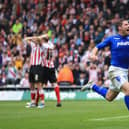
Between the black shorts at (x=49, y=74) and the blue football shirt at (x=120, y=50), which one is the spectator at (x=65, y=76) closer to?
the black shorts at (x=49, y=74)

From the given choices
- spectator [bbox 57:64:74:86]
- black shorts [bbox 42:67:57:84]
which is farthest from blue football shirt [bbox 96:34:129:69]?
spectator [bbox 57:64:74:86]

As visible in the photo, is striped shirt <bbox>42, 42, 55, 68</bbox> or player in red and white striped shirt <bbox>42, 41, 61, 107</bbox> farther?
player in red and white striped shirt <bbox>42, 41, 61, 107</bbox>

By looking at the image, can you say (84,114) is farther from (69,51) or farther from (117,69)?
(69,51)

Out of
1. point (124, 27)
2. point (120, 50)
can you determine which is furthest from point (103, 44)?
point (124, 27)

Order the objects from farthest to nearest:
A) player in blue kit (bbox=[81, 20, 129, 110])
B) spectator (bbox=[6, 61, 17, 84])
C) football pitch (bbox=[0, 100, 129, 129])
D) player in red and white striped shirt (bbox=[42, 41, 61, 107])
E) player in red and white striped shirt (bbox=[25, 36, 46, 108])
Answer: spectator (bbox=[6, 61, 17, 84]) → player in red and white striped shirt (bbox=[42, 41, 61, 107]) → player in red and white striped shirt (bbox=[25, 36, 46, 108]) → player in blue kit (bbox=[81, 20, 129, 110]) → football pitch (bbox=[0, 100, 129, 129])

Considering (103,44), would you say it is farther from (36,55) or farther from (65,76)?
(65,76)

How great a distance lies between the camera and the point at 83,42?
29.7m

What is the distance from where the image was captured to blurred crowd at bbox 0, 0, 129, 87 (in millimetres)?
27484

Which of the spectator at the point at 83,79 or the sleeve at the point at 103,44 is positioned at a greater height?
the sleeve at the point at 103,44

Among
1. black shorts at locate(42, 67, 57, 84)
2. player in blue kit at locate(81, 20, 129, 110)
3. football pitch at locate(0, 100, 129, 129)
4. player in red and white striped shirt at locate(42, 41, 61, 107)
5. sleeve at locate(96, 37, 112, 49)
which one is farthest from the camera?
black shorts at locate(42, 67, 57, 84)

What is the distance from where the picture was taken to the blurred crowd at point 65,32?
27484 millimetres

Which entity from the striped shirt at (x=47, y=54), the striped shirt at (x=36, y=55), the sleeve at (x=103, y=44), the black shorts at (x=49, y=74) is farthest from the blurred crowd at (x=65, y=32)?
the sleeve at (x=103, y=44)

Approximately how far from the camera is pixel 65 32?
30.8 metres

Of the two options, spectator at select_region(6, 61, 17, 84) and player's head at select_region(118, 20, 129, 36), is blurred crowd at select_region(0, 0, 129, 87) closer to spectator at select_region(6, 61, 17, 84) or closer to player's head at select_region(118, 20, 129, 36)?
spectator at select_region(6, 61, 17, 84)
